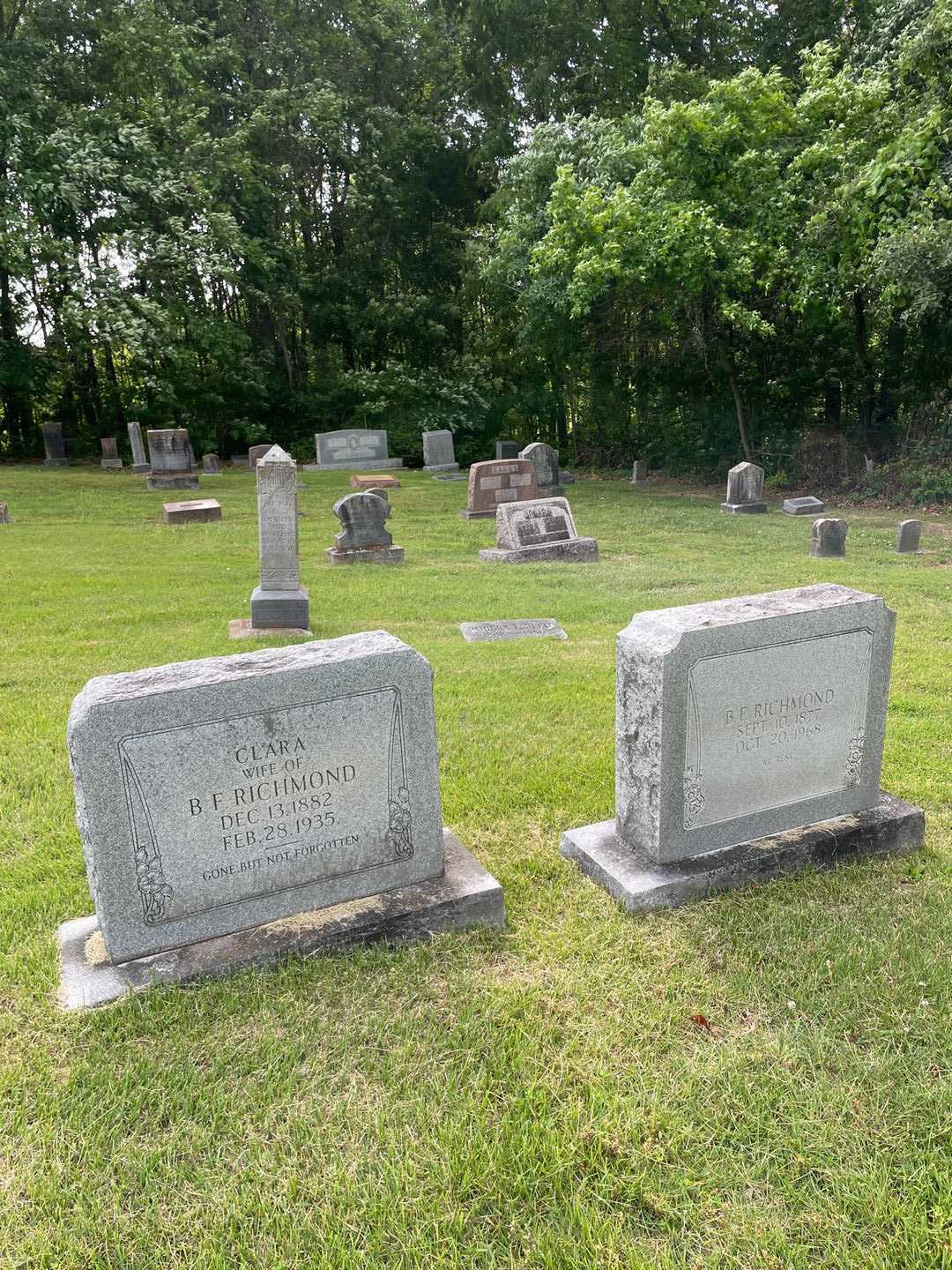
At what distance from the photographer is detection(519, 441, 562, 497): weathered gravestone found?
693 inches

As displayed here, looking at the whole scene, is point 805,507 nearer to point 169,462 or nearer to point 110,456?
point 169,462

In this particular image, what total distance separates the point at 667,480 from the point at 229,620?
1576cm

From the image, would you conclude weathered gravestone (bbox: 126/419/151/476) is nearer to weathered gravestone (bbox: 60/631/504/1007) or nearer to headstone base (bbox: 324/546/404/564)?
headstone base (bbox: 324/546/404/564)

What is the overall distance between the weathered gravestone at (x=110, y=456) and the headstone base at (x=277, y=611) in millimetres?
15601

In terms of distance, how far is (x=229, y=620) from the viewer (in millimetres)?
8305

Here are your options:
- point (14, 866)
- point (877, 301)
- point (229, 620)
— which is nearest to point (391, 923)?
point (14, 866)

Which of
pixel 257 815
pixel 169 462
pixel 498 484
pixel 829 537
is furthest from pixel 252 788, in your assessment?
pixel 169 462

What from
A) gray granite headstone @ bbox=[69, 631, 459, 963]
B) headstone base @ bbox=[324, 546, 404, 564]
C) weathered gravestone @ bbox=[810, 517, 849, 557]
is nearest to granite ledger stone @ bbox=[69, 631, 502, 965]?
gray granite headstone @ bbox=[69, 631, 459, 963]

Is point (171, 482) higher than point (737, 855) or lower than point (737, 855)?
higher

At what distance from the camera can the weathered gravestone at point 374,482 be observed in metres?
18.9

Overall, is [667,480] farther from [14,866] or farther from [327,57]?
[14,866]

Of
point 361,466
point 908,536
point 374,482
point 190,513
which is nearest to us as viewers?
point 908,536

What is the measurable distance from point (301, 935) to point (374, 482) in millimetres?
16604

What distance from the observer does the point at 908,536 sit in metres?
11.8
